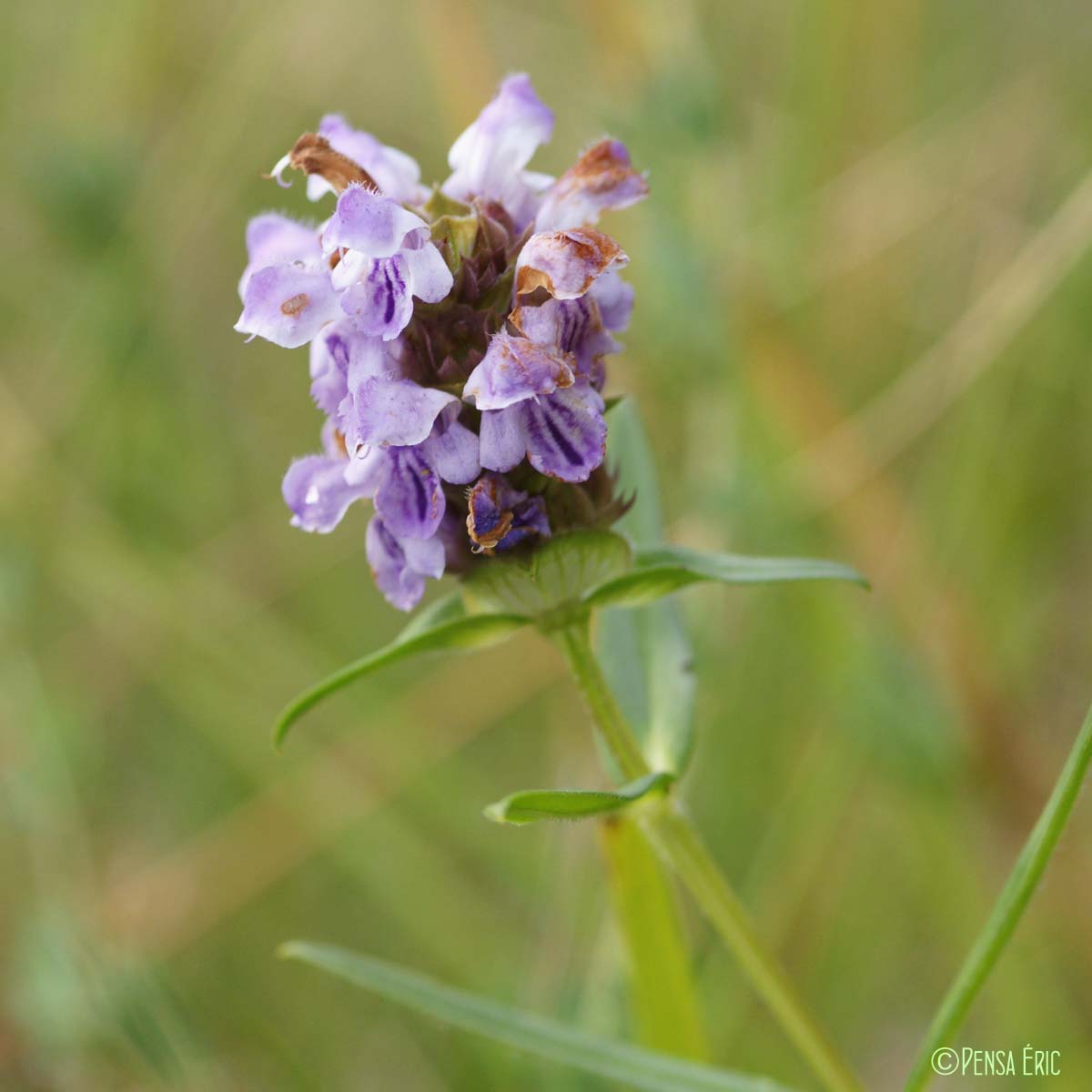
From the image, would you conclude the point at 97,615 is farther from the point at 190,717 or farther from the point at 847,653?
the point at 847,653

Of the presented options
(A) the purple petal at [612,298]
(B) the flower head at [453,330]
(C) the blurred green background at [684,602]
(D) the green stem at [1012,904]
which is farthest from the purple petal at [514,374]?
(C) the blurred green background at [684,602]

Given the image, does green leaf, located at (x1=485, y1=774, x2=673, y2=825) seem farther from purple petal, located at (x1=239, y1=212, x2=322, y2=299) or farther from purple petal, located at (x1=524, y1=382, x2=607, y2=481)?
purple petal, located at (x1=239, y1=212, x2=322, y2=299)

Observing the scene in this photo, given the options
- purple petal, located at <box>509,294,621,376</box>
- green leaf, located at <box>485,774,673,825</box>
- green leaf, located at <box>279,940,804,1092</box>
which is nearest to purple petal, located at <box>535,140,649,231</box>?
purple petal, located at <box>509,294,621,376</box>

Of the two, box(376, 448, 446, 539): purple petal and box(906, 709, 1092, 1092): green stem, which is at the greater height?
box(376, 448, 446, 539): purple petal

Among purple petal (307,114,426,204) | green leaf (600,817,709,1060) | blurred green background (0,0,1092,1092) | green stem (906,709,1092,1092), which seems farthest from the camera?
blurred green background (0,0,1092,1092)

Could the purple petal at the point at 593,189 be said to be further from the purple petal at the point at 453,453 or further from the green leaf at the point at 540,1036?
the green leaf at the point at 540,1036

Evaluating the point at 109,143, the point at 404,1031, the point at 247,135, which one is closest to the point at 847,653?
the point at 404,1031

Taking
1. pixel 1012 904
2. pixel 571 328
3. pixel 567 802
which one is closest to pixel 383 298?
pixel 571 328
